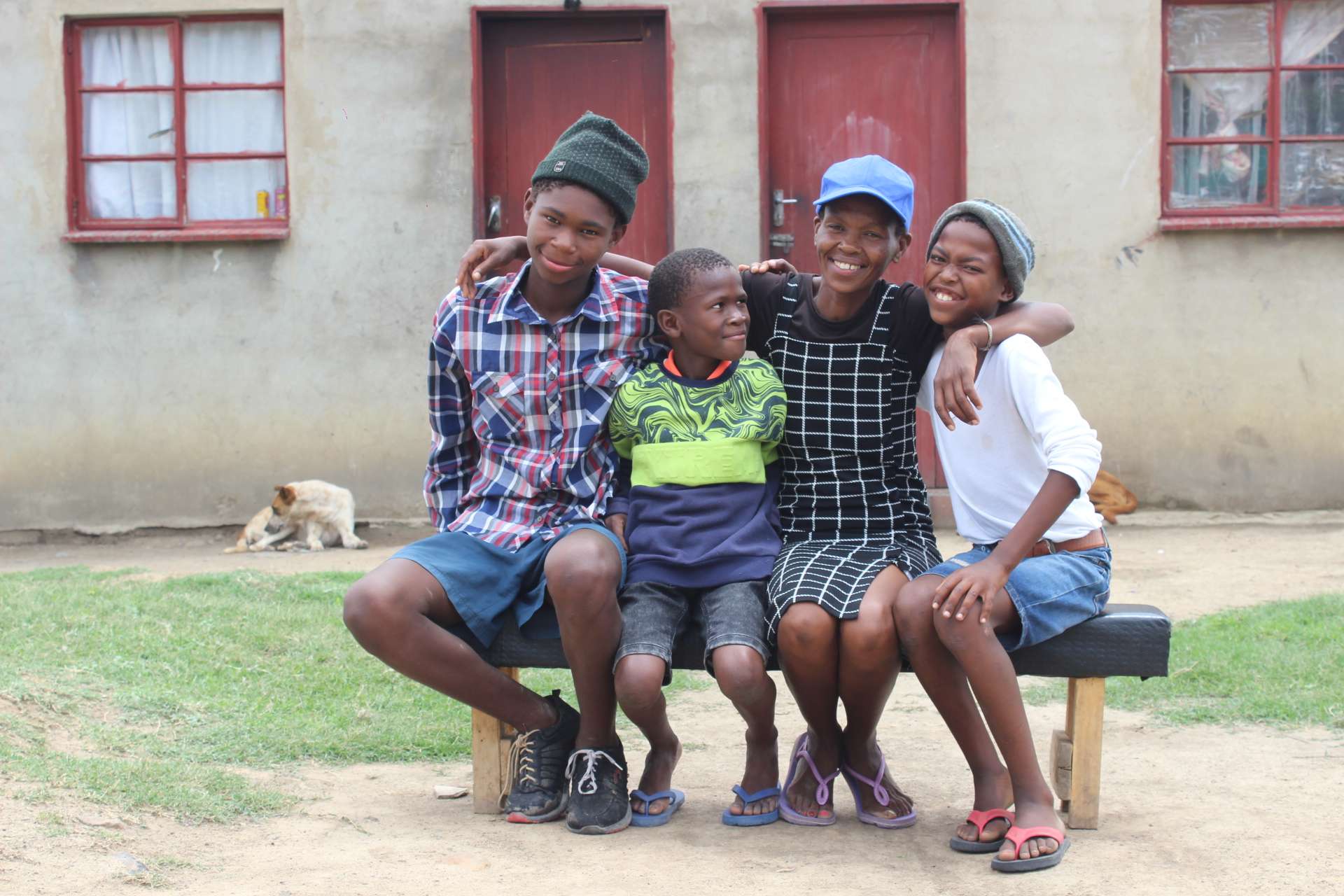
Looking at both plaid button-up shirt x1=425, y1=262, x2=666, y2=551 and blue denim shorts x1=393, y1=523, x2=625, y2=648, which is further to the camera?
plaid button-up shirt x1=425, y1=262, x2=666, y2=551

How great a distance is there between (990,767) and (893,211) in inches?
50.6

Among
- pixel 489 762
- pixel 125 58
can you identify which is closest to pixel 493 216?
pixel 125 58

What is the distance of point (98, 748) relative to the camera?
3.57 metres

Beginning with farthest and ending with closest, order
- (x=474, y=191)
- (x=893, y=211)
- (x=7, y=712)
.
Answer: (x=474, y=191) → (x=7, y=712) → (x=893, y=211)

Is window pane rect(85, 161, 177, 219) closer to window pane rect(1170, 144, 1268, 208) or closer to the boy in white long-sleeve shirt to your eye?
window pane rect(1170, 144, 1268, 208)

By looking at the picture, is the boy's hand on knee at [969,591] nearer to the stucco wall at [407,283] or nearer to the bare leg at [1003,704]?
the bare leg at [1003,704]

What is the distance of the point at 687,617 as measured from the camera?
3.28 m

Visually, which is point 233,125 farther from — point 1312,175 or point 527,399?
point 1312,175

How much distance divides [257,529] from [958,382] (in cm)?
533

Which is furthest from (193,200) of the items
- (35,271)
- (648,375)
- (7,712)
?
(648,375)

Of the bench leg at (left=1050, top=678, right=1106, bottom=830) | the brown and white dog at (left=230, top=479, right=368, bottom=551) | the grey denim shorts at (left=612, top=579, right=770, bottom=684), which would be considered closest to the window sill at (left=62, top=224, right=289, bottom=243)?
the brown and white dog at (left=230, top=479, right=368, bottom=551)

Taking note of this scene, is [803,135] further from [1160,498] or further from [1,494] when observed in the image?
[1,494]

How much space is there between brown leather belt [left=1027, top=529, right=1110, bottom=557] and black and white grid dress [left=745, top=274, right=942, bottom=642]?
0.25 metres

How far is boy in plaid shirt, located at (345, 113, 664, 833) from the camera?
10.4ft
